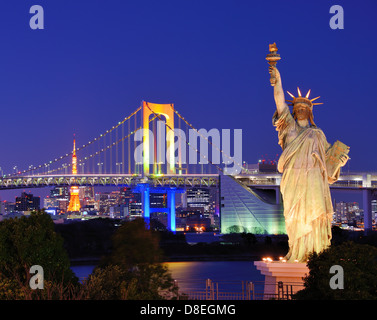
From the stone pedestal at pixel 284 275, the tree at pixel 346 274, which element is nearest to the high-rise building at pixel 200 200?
the stone pedestal at pixel 284 275

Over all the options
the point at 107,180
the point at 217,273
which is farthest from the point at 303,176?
the point at 107,180

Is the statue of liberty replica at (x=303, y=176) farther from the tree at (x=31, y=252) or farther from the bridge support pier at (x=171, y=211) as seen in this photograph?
the bridge support pier at (x=171, y=211)

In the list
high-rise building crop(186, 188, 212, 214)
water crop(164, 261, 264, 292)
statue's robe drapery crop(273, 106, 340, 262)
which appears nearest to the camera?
statue's robe drapery crop(273, 106, 340, 262)

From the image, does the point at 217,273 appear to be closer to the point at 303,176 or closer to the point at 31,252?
the point at 31,252

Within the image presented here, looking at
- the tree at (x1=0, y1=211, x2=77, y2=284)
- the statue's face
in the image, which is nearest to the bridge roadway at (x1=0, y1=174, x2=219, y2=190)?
the tree at (x1=0, y1=211, x2=77, y2=284)

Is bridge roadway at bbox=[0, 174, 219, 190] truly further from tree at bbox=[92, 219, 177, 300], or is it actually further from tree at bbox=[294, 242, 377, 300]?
tree at bbox=[294, 242, 377, 300]
